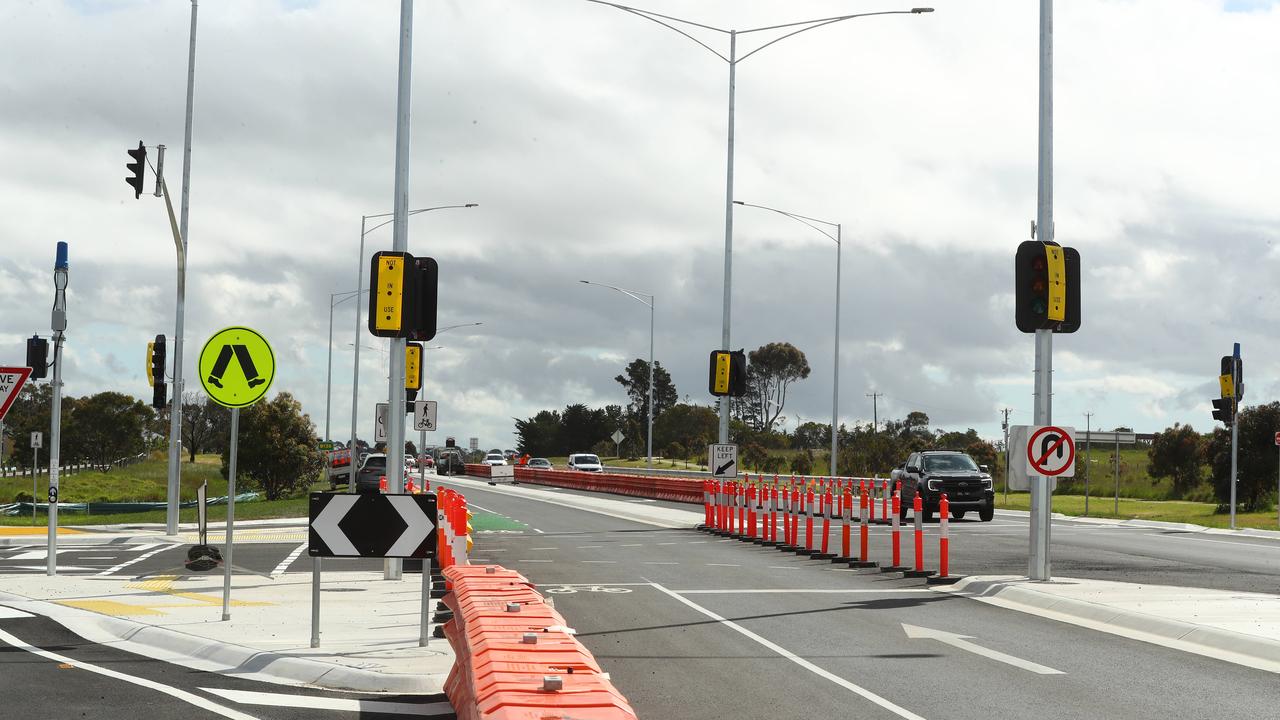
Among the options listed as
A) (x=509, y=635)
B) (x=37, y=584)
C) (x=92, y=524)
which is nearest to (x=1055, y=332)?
(x=509, y=635)

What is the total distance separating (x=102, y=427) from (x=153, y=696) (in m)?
94.0

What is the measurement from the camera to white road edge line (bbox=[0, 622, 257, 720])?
9375 mm

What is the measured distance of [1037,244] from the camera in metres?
18.1

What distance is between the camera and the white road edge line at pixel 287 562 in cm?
1969

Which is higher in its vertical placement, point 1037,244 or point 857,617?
point 1037,244

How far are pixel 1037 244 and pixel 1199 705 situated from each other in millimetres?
9224

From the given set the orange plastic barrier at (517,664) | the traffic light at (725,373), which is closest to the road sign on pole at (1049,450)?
the orange plastic barrier at (517,664)

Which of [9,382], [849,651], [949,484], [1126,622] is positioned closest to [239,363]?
[849,651]

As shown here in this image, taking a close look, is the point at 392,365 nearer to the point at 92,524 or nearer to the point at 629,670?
the point at 629,670

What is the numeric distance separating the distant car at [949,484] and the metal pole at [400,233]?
20661 millimetres

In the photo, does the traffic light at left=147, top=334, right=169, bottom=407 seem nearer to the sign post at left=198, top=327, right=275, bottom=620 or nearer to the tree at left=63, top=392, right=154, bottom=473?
the sign post at left=198, top=327, right=275, bottom=620

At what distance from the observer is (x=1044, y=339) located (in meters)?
18.2

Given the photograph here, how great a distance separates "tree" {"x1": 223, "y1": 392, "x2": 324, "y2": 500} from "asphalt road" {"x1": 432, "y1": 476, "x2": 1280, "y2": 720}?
3337 centimetres

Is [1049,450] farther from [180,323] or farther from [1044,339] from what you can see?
[180,323]
